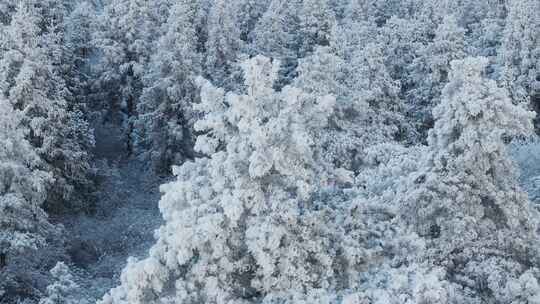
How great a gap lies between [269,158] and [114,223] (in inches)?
871

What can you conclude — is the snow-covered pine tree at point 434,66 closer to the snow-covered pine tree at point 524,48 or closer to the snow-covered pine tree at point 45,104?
the snow-covered pine tree at point 524,48

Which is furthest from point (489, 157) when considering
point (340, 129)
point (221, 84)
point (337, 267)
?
point (221, 84)

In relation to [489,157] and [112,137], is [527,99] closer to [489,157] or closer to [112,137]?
[489,157]

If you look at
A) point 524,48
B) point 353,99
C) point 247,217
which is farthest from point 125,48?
point 247,217

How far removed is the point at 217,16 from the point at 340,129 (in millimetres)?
12073

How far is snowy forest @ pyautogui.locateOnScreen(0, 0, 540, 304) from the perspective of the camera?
37.2 feet

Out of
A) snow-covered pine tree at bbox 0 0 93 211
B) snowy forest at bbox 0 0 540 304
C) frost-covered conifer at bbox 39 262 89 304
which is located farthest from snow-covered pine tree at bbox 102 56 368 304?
snow-covered pine tree at bbox 0 0 93 211

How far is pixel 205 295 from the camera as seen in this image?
1134 centimetres

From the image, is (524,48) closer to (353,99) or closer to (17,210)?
(353,99)

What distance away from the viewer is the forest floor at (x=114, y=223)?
27391 millimetres

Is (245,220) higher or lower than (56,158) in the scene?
lower

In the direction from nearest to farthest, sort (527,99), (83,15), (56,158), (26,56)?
(26,56)
(56,158)
(527,99)
(83,15)

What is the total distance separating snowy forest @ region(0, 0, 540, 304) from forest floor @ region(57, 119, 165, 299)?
4.1 inches

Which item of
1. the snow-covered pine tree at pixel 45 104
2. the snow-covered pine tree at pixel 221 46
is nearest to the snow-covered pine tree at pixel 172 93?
the snow-covered pine tree at pixel 221 46
